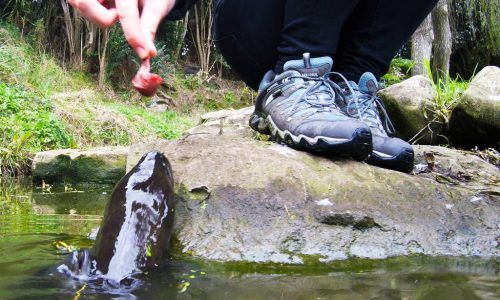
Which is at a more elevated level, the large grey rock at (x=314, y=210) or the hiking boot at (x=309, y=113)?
the hiking boot at (x=309, y=113)

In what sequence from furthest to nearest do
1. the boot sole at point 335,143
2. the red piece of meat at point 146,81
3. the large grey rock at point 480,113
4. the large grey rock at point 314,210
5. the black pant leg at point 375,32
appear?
the large grey rock at point 480,113
the black pant leg at point 375,32
the boot sole at point 335,143
the large grey rock at point 314,210
the red piece of meat at point 146,81

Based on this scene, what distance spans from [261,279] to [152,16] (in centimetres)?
61

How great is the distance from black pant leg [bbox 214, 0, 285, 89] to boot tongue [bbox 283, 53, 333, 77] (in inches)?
9.2

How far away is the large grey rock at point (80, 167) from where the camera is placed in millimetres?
3885

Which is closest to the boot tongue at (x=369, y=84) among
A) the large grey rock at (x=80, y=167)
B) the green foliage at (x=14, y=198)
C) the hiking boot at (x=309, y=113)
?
the hiking boot at (x=309, y=113)

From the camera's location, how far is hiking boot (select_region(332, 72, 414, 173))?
6.10 feet

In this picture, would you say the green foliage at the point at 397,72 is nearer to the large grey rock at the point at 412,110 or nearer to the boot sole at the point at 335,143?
the large grey rock at the point at 412,110

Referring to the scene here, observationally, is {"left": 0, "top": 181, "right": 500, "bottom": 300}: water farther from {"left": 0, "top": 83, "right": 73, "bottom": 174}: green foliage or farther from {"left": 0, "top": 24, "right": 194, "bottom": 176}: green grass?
{"left": 0, "top": 24, "right": 194, "bottom": 176}: green grass

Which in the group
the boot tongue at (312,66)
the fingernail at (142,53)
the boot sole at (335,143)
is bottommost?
the boot sole at (335,143)

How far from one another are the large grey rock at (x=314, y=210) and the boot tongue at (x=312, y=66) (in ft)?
1.01

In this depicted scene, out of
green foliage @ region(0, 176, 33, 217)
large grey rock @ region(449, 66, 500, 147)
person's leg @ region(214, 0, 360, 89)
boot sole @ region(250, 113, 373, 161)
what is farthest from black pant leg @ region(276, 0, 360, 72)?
large grey rock @ region(449, 66, 500, 147)

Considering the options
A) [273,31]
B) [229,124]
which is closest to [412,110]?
[229,124]

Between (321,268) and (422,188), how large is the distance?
52cm

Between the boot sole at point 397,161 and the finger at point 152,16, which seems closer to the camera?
the finger at point 152,16
